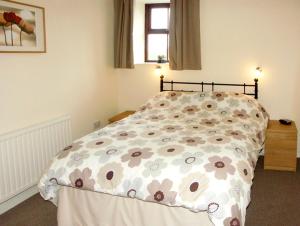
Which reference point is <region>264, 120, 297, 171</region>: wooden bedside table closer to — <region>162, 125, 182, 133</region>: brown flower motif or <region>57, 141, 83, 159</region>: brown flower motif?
<region>162, 125, 182, 133</region>: brown flower motif

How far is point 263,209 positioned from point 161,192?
51.0 inches

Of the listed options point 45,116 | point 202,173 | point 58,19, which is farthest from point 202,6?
point 202,173

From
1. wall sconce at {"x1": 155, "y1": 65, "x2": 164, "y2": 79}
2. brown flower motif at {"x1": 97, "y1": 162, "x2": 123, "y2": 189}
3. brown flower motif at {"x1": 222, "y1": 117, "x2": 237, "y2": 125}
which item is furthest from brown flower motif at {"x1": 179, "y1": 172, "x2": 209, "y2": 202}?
wall sconce at {"x1": 155, "y1": 65, "x2": 164, "y2": 79}

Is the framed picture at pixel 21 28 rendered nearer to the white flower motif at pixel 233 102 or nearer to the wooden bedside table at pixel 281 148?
the white flower motif at pixel 233 102

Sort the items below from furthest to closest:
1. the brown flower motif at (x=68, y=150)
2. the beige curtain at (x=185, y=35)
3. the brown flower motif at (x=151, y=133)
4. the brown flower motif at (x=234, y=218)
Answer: the beige curtain at (x=185, y=35)
the brown flower motif at (x=151, y=133)
the brown flower motif at (x=68, y=150)
the brown flower motif at (x=234, y=218)

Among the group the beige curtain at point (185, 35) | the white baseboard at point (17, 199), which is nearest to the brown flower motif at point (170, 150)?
the white baseboard at point (17, 199)

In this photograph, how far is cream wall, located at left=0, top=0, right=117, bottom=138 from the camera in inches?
123

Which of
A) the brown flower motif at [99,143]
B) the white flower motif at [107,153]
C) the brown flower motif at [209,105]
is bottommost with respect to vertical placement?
the white flower motif at [107,153]

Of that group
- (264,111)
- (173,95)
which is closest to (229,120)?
(264,111)

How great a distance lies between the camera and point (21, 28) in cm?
312

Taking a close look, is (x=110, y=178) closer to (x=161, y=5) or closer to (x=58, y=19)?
(x=58, y=19)

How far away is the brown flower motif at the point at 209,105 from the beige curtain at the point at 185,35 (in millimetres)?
669

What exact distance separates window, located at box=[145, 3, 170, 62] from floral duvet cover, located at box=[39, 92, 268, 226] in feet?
6.12

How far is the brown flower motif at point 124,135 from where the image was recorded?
2996mm
